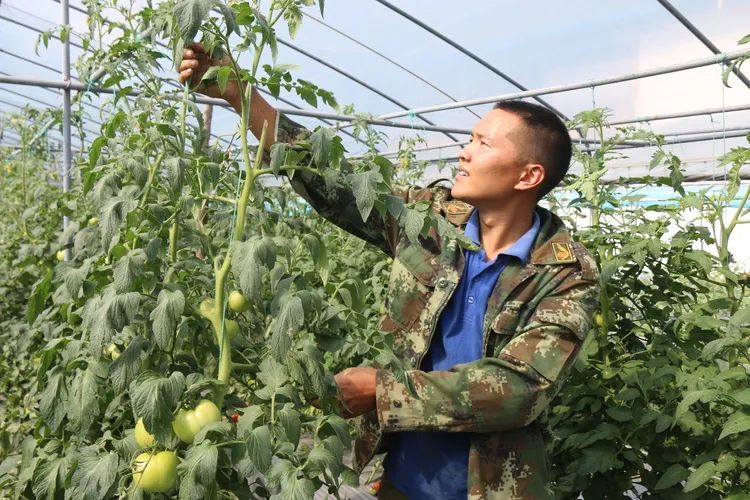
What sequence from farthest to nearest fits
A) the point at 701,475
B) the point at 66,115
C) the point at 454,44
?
the point at 454,44
the point at 66,115
the point at 701,475

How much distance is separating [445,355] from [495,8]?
16.4 ft

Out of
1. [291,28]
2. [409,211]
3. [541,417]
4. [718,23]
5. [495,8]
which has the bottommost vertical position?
[541,417]

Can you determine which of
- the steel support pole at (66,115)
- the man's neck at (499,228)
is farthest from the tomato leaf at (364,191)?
the steel support pole at (66,115)

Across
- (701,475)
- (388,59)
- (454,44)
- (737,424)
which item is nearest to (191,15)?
(737,424)

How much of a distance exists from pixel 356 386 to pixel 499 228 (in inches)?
26.3

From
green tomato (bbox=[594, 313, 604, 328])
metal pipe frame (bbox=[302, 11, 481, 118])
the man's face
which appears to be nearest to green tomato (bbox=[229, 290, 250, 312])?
the man's face

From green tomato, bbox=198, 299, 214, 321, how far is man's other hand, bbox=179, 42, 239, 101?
17.8 inches

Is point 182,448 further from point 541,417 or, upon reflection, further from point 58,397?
point 541,417

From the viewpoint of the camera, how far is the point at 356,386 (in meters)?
1.59

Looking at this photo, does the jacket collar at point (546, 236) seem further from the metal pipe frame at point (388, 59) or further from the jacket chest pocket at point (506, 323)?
the metal pipe frame at point (388, 59)

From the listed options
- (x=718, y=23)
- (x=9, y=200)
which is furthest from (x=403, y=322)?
(x=718, y=23)

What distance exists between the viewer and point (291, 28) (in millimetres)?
1413

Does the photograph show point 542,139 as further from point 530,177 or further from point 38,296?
point 38,296

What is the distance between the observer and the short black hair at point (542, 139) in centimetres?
191
